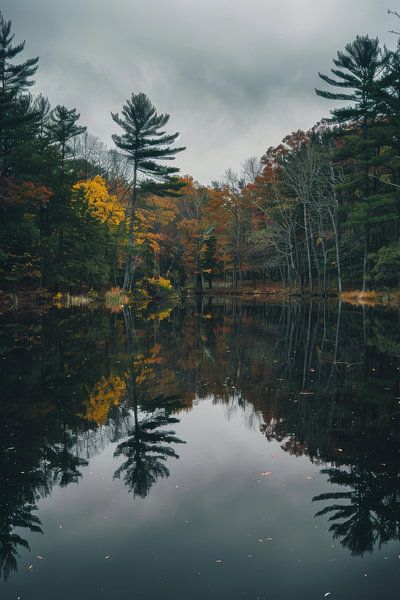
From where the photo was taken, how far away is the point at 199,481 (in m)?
4.68

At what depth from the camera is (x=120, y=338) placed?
14711 mm

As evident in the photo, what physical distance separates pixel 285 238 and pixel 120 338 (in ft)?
111

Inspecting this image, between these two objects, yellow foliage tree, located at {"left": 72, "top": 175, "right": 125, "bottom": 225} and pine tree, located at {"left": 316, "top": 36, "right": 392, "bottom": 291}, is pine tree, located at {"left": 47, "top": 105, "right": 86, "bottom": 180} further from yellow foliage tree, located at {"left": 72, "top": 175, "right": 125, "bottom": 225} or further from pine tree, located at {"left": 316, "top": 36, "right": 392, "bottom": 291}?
pine tree, located at {"left": 316, "top": 36, "right": 392, "bottom": 291}

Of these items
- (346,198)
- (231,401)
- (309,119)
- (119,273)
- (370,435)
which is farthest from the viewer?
(309,119)

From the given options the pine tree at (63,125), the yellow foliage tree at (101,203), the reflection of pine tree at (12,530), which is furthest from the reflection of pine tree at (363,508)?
the pine tree at (63,125)

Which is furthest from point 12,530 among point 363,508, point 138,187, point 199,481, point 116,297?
point 138,187

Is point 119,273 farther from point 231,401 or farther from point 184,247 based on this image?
point 231,401

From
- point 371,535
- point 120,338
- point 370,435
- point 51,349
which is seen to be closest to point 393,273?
point 120,338

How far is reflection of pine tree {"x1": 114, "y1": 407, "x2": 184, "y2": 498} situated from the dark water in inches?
A: 0.9

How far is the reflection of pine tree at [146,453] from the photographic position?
183 inches

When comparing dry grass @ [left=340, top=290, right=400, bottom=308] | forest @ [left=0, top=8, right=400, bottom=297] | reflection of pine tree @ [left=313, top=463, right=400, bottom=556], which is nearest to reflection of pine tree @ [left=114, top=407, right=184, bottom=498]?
reflection of pine tree @ [left=313, top=463, right=400, bottom=556]

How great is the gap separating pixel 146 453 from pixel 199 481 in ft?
3.10

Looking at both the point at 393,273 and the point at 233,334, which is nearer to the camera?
the point at 233,334

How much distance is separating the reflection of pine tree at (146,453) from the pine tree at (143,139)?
28.1 meters
